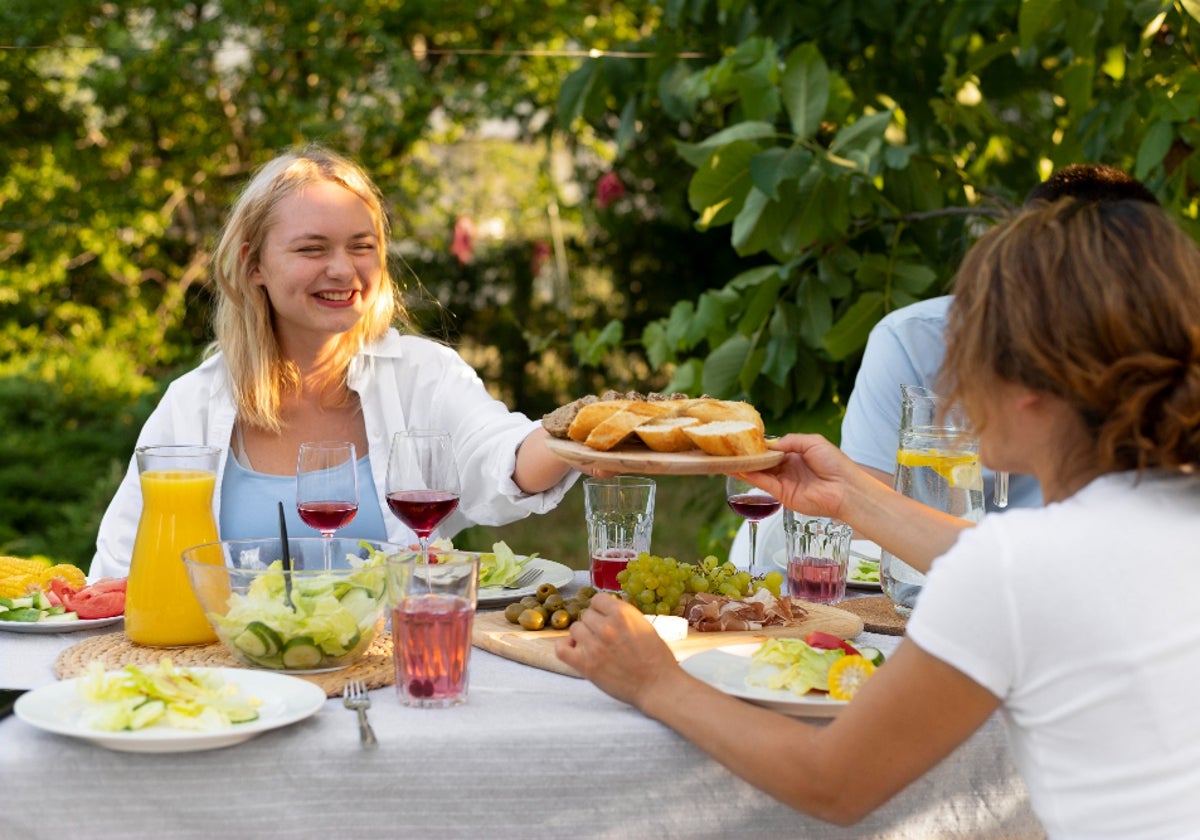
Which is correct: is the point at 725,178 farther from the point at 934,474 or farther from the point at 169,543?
the point at 169,543

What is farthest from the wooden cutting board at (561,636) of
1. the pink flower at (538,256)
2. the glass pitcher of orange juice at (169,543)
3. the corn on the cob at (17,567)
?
the pink flower at (538,256)

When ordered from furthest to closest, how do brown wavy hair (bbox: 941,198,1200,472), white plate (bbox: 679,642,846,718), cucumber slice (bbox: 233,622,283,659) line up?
cucumber slice (bbox: 233,622,283,659), white plate (bbox: 679,642,846,718), brown wavy hair (bbox: 941,198,1200,472)

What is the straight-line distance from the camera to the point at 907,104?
474 centimetres

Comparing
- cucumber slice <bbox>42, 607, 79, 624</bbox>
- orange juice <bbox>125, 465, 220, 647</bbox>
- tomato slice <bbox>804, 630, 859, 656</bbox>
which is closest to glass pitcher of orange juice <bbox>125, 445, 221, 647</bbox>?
orange juice <bbox>125, 465, 220, 647</bbox>

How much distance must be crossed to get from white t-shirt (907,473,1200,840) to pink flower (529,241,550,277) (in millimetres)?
7335

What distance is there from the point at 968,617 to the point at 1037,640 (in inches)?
3.1

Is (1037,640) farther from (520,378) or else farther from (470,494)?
(520,378)

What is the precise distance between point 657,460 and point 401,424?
4.34 feet

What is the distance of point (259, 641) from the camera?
1.89 metres

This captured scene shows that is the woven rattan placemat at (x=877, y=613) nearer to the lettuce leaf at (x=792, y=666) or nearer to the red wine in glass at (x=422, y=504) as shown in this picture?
the lettuce leaf at (x=792, y=666)

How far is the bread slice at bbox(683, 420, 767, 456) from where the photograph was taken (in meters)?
2.15

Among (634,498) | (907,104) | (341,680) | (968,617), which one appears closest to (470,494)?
(634,498)

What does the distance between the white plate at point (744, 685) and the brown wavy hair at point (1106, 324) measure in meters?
0.48

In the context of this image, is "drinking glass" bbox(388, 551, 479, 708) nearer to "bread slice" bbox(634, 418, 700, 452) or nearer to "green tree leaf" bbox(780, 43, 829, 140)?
"bread slice" bbox(634, 418, 700, 452)
